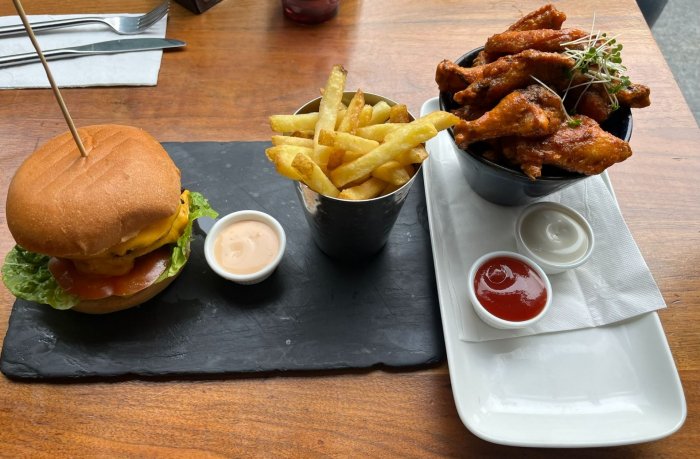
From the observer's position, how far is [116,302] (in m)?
1.51

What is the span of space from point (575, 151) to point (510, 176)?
199 millimetres

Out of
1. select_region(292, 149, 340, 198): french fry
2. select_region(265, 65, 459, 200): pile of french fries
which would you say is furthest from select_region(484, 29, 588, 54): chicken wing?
select_region(292, 149, 340, 198): french fry

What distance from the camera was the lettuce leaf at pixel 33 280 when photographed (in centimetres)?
150

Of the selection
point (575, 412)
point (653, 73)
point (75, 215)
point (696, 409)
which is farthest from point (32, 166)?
point (653, 73)

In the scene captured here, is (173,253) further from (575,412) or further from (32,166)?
(575,412)

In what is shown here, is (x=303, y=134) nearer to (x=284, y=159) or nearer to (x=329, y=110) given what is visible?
(x=329, y=110)

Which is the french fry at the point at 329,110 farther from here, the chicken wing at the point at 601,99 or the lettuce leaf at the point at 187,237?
the chicken wing at the point at 601,99

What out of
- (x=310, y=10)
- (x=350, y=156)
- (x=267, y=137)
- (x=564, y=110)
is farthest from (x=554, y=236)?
(x=310, y=10)

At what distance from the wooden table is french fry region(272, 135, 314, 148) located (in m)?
0.66

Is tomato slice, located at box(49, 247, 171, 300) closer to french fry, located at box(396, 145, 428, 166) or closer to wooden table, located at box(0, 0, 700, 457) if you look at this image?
wooden table, located at box(0, 0, 700, 457)

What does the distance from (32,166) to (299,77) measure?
1.19m

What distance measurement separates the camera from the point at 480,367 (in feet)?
4.66

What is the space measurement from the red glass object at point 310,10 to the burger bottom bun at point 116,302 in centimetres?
155

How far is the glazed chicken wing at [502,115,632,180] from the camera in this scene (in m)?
1.38
